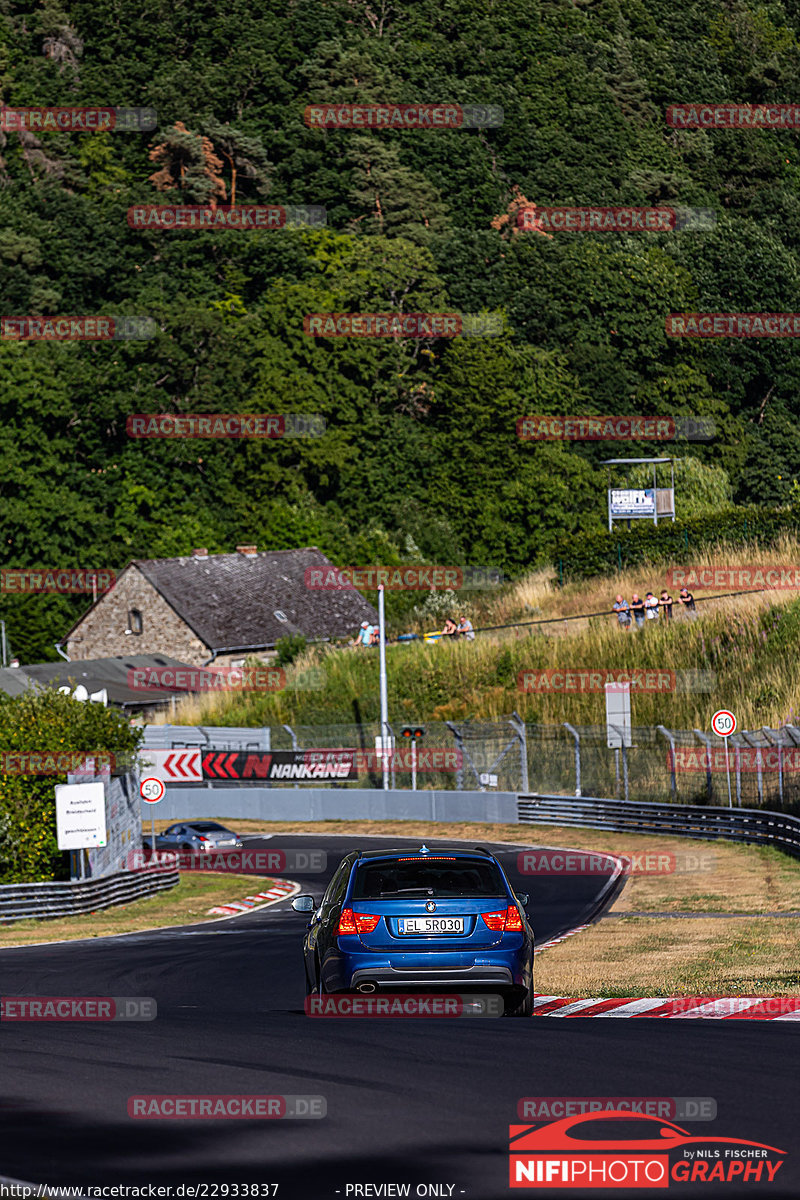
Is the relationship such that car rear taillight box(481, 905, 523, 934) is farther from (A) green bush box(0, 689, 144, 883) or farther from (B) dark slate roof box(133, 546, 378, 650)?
(B) dark slate roof box(133, 546, 378, 650)

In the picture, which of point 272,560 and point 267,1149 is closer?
point 267,1149

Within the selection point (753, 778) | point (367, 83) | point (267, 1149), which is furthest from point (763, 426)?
point (267, 1149)

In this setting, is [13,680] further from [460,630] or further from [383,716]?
[383,716]

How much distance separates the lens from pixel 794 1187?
23.2 ft

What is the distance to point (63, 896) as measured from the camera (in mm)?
29406

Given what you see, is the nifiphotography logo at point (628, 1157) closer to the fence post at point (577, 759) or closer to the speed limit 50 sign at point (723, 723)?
the speed limit 50 sign at point (723, 723)

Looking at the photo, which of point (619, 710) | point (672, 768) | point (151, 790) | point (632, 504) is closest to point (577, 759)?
point (619, 710)

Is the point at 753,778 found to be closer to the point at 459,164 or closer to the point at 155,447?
the point at 155,447

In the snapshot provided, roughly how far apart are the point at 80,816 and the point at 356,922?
1875cm

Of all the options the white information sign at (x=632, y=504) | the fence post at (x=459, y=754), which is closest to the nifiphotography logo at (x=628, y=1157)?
the fence post at (x=459, y=754)

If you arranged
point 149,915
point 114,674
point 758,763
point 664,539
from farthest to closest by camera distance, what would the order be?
point 114,674, point 664,539, point 758,763, point 149,915

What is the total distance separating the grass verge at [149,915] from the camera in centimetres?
2697

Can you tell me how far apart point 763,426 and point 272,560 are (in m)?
34.1

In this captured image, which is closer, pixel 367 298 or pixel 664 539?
pixel 664 539
